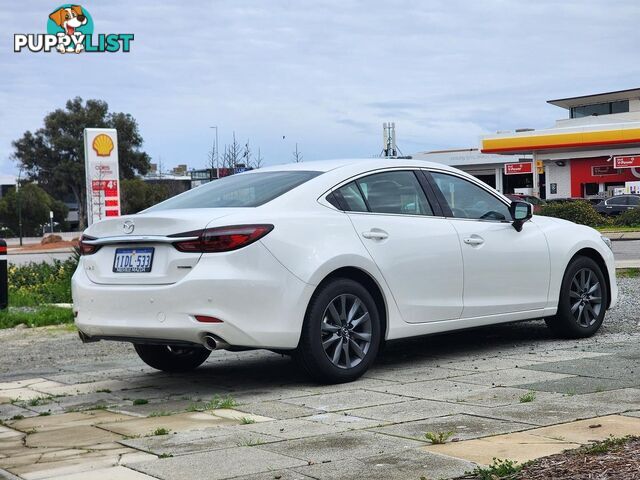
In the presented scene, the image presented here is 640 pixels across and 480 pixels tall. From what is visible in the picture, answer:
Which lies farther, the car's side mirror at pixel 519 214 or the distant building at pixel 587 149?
the distant building at pixel 587 149

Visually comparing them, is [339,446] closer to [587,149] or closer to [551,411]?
[551,411]

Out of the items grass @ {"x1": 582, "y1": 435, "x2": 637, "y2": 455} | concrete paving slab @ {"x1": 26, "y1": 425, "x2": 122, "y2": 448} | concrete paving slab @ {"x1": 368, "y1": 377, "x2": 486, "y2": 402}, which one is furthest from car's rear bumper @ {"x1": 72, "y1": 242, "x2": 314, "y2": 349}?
grass @ {"x1": 582, "y1": 435, "x2": 637, "y2": 455}

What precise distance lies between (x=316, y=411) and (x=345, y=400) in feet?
1.33

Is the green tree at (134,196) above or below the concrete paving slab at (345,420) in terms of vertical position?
above

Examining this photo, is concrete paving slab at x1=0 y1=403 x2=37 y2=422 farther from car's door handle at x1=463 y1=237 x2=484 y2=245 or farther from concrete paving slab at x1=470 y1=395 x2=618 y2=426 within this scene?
car's door handle at x1=463 y1=237 x2=484 y2=245

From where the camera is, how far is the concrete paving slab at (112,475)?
15.3 feet

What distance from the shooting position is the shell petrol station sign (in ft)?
64.6

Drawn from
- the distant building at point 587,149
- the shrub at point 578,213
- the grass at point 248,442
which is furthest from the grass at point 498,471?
the distant building at point 587,149

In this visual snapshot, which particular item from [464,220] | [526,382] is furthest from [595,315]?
[526,382]

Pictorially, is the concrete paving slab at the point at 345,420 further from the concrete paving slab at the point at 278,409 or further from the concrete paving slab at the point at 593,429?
the concrete paving slab at the point at 593,429

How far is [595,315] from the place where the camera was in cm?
930

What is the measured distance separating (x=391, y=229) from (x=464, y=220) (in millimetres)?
906

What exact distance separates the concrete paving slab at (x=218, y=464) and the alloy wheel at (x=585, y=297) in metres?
4.81

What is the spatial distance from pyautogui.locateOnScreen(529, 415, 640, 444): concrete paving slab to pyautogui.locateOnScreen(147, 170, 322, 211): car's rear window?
2819 mm
